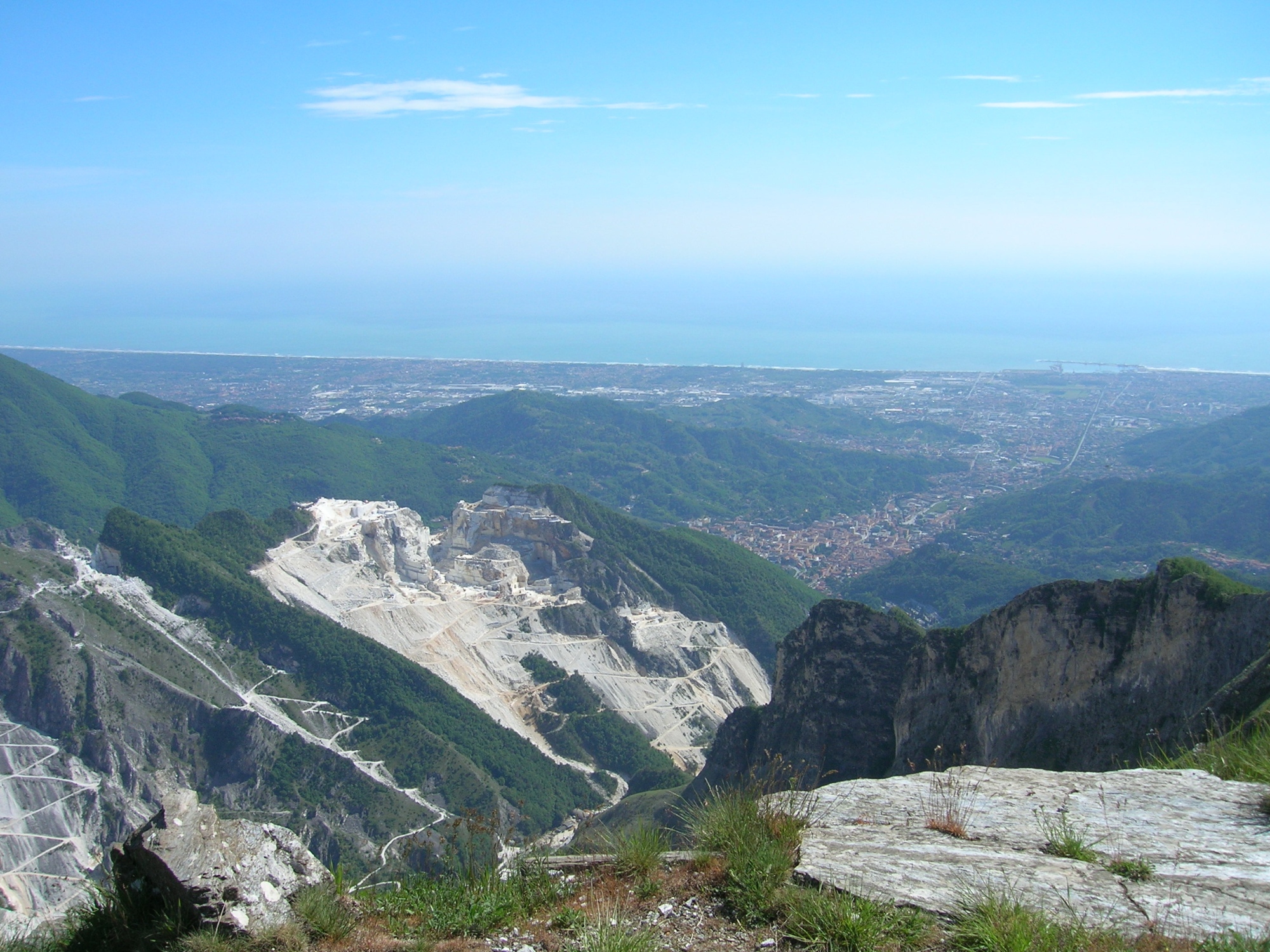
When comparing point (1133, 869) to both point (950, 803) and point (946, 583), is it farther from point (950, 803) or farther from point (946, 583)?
point (946, 583)

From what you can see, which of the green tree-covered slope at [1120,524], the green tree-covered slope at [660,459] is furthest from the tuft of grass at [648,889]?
the green tree-covered slope at [660,459]

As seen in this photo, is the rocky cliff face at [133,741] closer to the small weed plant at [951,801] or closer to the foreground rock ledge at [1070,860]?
the small weed plant at [951,801]

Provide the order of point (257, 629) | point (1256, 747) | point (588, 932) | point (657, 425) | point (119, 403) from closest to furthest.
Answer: point (588, 932) → point (1256, 747) → point (257, 629) → point (119, 403) → point (657, 425)

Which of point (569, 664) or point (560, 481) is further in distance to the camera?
point (560, 481)

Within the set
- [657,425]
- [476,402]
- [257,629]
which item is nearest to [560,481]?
[657,425]

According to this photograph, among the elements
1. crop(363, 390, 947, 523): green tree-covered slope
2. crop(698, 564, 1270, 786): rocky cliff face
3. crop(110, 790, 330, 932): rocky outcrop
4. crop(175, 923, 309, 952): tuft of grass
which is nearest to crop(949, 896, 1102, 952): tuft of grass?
crop(175, 923, 309, 952): tuft of grass

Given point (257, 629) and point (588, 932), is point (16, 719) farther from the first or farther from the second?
point (588, 932)
